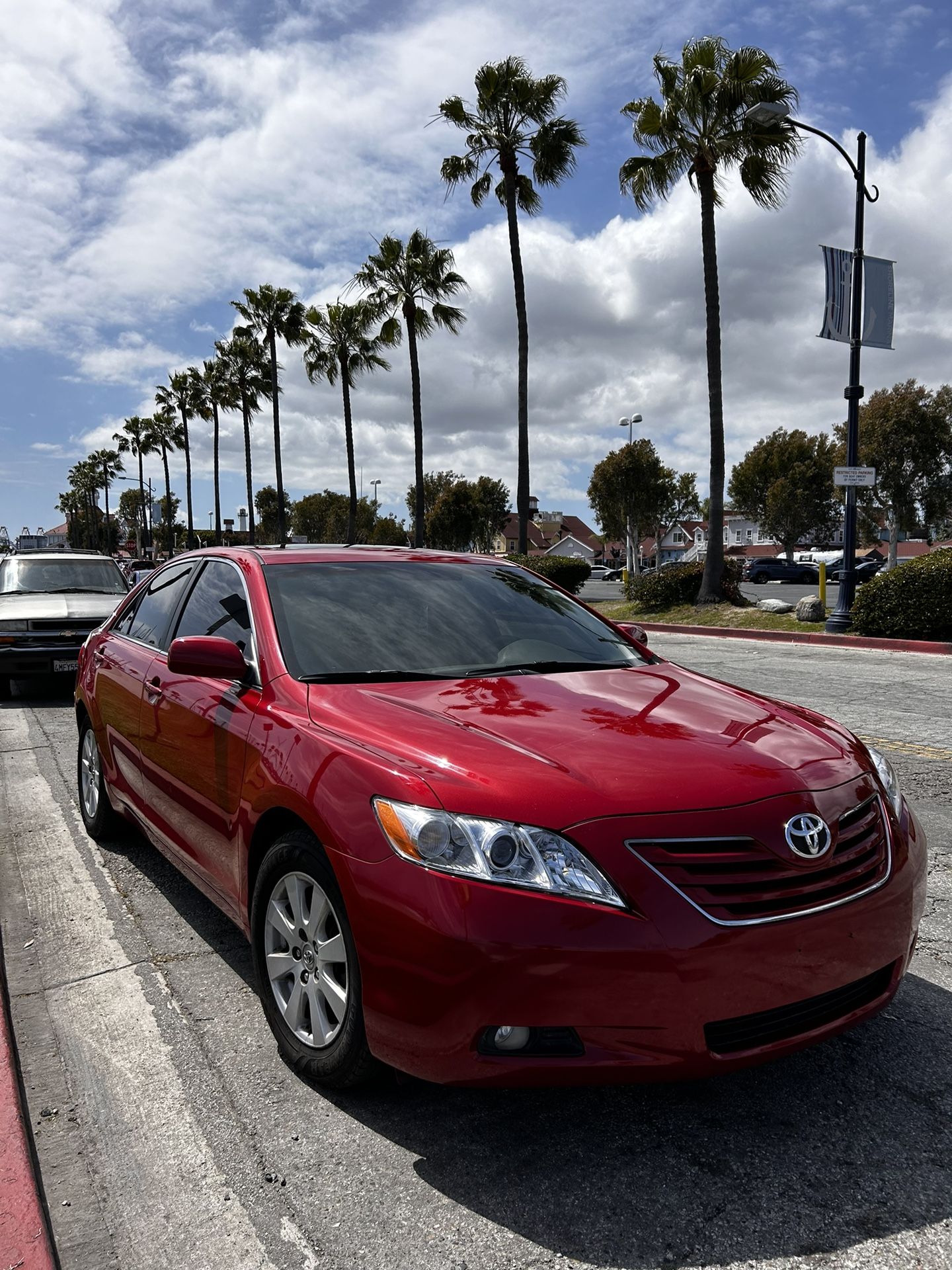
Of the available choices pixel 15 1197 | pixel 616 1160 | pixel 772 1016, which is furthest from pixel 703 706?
pixel 15 1197

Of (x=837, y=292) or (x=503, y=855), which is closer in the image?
(x=503, y=855)

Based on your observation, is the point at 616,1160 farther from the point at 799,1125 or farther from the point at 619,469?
the point at 619,469

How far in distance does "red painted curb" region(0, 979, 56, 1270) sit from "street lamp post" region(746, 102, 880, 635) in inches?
633

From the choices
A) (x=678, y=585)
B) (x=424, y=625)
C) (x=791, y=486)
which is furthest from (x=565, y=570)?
(x=791, y=486)

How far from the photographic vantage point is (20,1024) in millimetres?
3186

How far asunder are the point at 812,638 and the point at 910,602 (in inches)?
68.4

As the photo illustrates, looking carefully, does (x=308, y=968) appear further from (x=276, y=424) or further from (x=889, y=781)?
(x=276, y=424)

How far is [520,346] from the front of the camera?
89.7 feet

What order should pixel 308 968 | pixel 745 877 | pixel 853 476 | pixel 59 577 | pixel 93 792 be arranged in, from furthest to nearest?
pixel 853 476
pixel 59 577
pixel 93 792
pixel 308 968
pixel 745 877

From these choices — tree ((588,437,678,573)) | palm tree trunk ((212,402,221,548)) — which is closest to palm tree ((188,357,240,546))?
palm tree trunk ((212,402,221,548))

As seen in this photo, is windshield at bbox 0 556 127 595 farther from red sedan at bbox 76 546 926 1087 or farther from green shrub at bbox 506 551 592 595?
green shrub at bbox 506 551 592 595

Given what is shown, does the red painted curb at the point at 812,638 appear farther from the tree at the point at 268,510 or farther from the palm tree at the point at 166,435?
the tree at the point at 268,510

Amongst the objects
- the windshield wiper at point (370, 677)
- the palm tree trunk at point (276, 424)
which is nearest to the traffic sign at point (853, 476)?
the windshield wiper at point (370, 677)

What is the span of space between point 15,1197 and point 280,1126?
2.05 ft
